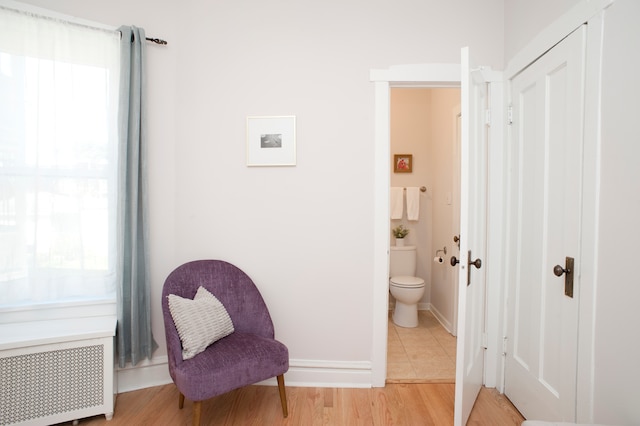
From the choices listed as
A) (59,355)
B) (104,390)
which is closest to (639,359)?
(104,390)

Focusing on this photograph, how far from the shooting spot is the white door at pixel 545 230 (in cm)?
152

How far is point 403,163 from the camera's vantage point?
3.86 meters

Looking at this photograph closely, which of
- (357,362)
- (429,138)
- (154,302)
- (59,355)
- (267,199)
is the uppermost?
(429,138)

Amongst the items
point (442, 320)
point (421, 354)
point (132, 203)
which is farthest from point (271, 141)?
point (442, 320)

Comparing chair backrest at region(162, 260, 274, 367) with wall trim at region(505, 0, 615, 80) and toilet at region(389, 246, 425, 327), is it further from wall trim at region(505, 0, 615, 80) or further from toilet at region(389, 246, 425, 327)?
wall trim at region(505, 0, 615, 80)

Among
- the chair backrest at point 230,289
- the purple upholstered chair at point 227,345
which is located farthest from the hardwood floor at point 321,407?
the chair backrest at point 230,289

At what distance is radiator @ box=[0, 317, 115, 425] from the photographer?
1.65 meters

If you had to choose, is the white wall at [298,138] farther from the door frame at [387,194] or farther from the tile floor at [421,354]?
the tile floor at [421,354]

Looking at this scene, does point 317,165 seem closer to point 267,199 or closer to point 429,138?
point 267,199

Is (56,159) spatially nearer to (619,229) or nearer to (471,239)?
(471,239)

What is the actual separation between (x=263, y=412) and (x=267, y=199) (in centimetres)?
134

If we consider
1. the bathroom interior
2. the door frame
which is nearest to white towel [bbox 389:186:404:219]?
the bathroom interior

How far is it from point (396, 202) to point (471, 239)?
2.03m

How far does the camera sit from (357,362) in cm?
222
